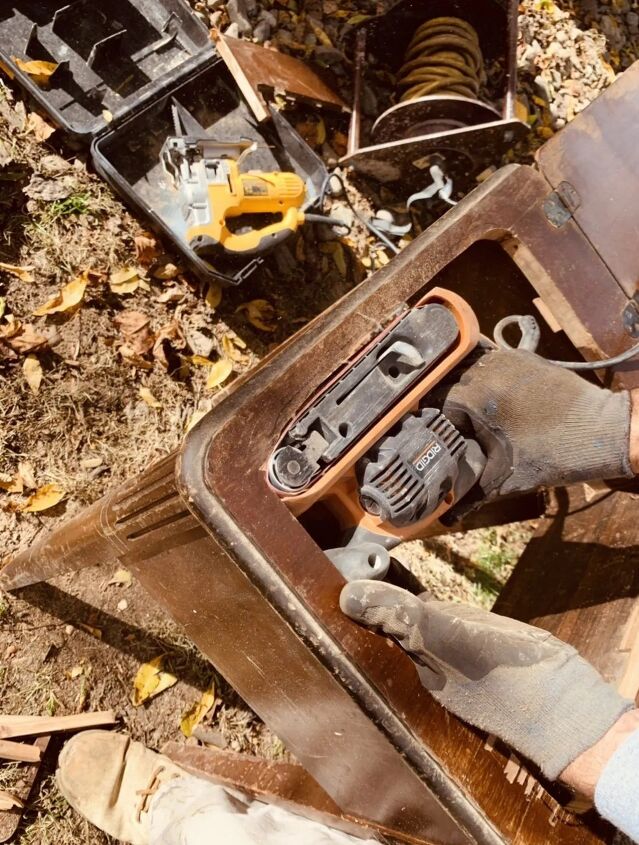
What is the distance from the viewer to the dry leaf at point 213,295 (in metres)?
2.02

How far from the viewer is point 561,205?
1387 millimetres

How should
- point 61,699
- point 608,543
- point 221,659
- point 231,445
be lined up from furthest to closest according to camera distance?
point 61,699
point 608,543
point 221,659
point 231,445

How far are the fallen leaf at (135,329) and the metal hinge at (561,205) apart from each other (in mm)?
1101

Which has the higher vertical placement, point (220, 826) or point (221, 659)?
point (221, 659)

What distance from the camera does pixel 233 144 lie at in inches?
76.0

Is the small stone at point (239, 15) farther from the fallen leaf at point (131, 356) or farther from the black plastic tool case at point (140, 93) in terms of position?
the fallen leaf at point (131, 356)

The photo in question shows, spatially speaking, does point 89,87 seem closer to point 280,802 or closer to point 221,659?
point 221,659

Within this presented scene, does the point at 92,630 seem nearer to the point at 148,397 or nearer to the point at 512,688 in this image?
the point at 148,397

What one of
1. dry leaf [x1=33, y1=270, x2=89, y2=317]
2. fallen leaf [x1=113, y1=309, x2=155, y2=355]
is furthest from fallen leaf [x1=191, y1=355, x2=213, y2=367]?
dry leaf [x1=33, y1=270, x2=89, y2=317]

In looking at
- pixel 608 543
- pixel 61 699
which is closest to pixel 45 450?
pixel 61 699

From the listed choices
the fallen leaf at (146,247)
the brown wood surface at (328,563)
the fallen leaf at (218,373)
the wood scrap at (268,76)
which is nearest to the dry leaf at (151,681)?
the brown wood surface at (328,563)

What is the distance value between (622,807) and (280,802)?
2.47 feet

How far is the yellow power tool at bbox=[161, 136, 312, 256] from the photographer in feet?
5.89

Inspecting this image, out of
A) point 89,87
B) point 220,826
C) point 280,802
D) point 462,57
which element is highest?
point 89,87
